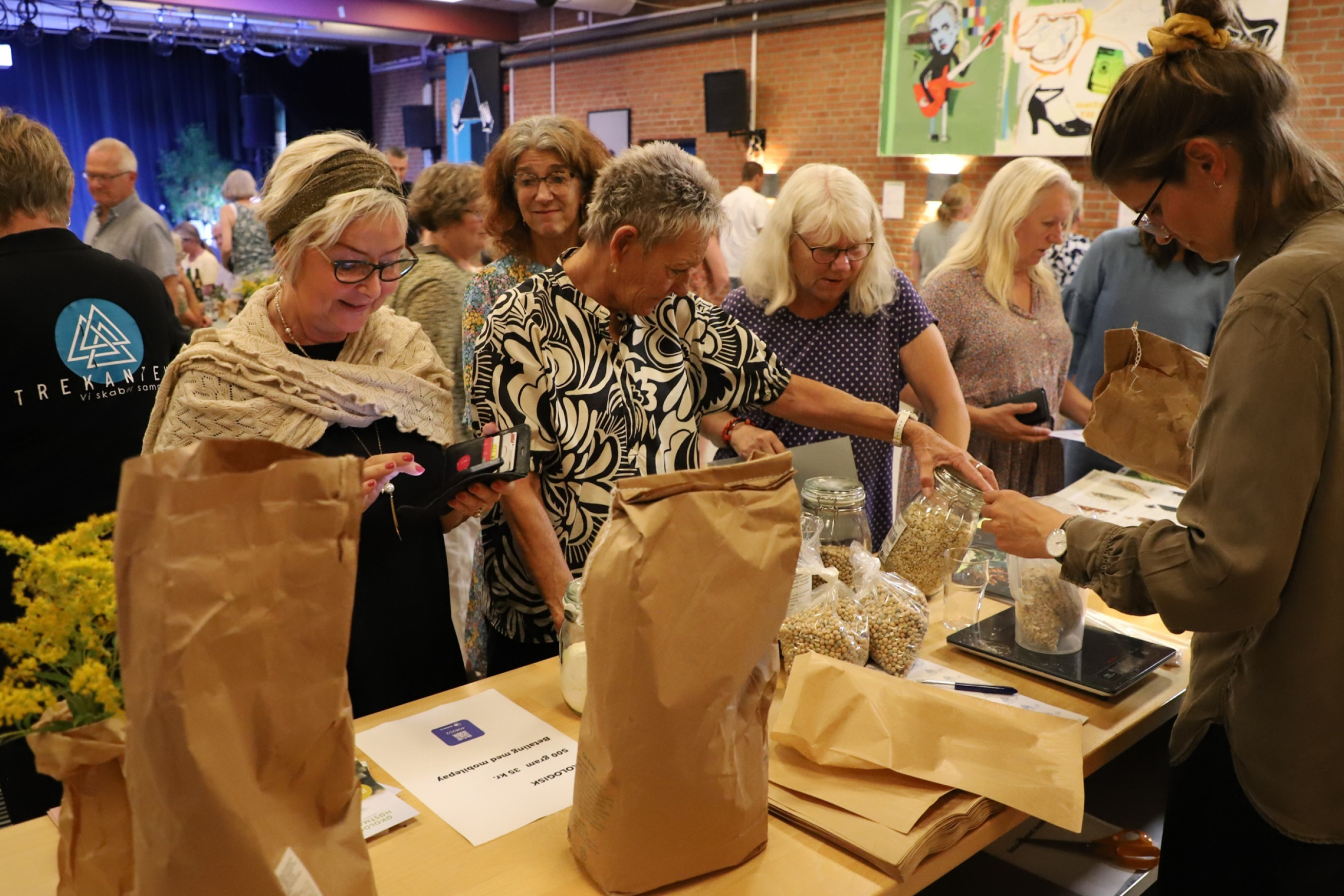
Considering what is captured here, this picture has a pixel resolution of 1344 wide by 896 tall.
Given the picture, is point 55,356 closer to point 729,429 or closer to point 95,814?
point 729,429

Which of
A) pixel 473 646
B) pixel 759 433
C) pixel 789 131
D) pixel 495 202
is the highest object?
pixel 789 131

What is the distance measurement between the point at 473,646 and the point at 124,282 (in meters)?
1.26

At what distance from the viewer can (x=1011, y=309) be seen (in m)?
3.02

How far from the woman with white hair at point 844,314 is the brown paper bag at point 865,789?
4.15 ft

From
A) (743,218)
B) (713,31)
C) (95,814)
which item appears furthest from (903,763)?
(713,31)

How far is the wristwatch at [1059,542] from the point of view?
1326mm

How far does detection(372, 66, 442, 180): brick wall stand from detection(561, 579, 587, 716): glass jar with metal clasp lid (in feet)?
45.1

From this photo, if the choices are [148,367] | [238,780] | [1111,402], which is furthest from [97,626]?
[148,367]

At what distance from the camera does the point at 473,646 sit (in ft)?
6.98

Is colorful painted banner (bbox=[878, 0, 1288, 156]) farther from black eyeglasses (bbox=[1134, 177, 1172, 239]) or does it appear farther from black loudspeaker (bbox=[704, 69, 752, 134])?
black eyeglasses (bbox=[1134, 177, 1172, 239])

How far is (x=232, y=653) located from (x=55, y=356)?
1915 millimetres

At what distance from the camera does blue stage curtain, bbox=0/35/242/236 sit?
39.2 ft

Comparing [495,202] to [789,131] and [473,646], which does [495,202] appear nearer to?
[473,646]

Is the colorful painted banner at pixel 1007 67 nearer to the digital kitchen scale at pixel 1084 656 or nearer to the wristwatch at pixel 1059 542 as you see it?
the digital kitchen scale at pixel 1084 656
